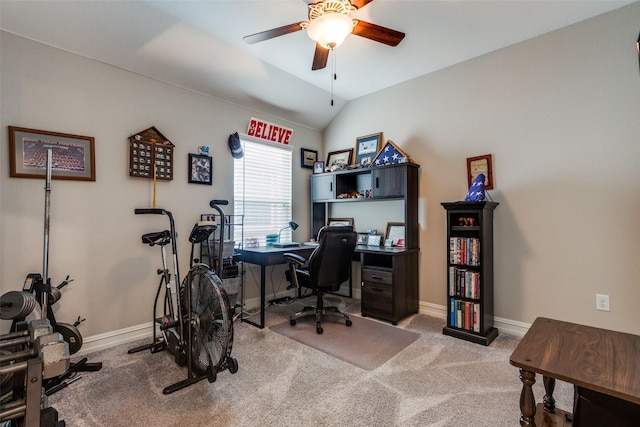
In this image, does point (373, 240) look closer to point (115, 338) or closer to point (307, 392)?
point (307, 392)

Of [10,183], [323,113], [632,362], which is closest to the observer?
[632,362]

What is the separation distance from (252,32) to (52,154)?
186 cm

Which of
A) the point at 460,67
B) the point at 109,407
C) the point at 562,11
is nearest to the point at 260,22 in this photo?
the point at 460,67

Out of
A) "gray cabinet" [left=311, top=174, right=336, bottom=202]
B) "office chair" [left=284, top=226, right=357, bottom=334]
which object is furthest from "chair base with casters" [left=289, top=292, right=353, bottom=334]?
"gray cabinet" [left=311, top=174, right=336, bottom=202]

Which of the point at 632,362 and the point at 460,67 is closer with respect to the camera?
the point at 632,362

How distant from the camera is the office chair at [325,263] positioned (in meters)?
2.84

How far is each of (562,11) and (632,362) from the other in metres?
2.62

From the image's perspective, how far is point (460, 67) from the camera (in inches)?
126

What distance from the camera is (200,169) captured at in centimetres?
317

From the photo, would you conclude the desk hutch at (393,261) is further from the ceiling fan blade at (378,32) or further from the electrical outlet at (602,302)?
the electrical outlet at (602,302)

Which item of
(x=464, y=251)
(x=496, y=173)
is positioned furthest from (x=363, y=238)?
(x=496, y=173)

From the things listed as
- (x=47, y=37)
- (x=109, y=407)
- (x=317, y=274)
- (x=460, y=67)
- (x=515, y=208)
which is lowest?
(x=109, y=407)

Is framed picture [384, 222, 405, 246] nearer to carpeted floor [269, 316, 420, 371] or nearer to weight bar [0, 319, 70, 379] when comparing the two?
carpeted floor [269, 316, 420, 371]

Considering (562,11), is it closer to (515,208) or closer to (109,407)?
(515,208)
